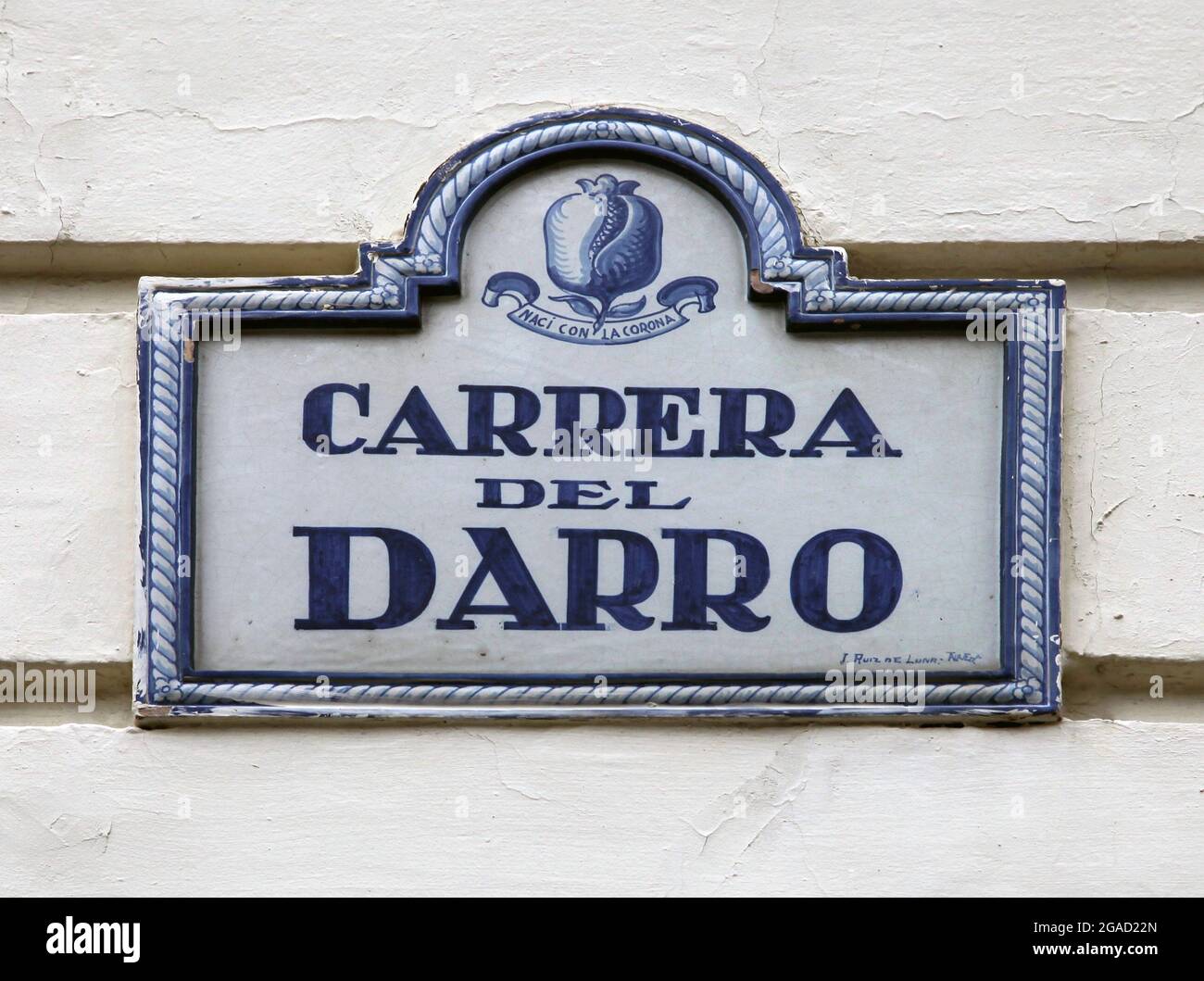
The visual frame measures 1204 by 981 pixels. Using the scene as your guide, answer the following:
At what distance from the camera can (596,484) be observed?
1.70 metres

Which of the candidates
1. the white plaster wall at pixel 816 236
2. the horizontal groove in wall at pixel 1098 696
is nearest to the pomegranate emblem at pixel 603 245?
the white plaster wall at pixel 816 236

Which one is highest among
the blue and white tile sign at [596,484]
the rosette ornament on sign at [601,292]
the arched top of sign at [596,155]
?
the arched top of sign at [596,155]

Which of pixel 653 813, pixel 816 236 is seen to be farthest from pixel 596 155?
pixel 653 813

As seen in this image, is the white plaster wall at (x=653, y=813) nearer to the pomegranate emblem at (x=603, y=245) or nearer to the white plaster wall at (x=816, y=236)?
the white plaster wall at (x=816, y=236)

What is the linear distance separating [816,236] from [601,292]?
0.30 m

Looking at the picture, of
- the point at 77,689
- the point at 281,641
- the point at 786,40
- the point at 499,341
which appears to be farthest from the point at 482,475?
the point at 786,40

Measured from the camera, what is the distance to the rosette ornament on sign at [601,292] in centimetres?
171

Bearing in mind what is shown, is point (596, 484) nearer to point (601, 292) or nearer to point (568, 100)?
point (601, 292)

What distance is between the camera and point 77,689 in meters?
1.73

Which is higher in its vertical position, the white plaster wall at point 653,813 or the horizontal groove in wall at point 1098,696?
the horizontal groove in wall at point 1098,696

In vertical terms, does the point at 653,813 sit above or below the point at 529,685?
below

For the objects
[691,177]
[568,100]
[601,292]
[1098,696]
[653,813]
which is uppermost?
[568,100]

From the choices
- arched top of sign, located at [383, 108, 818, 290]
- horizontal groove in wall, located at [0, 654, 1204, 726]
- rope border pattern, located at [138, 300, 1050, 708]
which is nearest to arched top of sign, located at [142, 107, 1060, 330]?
arched top of sign, located at [383, 108, 818, 290]

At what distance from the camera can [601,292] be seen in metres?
1.71
